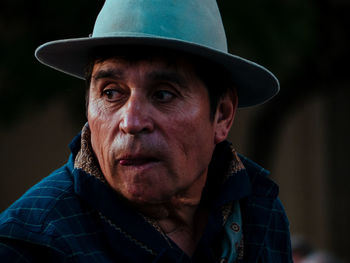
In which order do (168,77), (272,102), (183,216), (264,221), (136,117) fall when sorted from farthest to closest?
(272,102)
(264,221)
(183,216)
(168,77)
(136,117)

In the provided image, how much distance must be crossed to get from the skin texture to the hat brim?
9cm

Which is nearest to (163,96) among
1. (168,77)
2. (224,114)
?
(168,77)

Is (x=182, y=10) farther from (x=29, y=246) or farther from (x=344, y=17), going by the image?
(x=344, y=17)

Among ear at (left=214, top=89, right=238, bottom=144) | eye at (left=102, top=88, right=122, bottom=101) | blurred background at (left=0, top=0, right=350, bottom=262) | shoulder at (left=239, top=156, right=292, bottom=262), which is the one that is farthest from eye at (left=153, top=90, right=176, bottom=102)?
blurred background at (left=0, top=0, right=350, bottom=262)

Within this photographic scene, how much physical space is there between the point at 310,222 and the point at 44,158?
16.4ft

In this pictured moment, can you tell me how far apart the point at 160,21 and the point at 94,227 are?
0.76m

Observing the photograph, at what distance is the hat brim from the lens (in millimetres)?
2367

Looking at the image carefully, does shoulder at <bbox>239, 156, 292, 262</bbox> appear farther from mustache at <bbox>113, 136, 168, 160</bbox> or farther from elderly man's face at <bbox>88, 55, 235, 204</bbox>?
mustache at <bbox>113, 136, 168, 160</bbox>

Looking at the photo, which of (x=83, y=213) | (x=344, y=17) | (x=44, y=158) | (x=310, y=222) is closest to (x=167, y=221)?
(x=83, y=213)

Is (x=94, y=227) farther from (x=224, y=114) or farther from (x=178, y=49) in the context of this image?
(x=224, y=114)

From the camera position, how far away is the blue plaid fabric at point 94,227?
2129 mm

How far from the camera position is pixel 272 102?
9.07 meters

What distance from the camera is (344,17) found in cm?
894

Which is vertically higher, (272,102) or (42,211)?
(42,211)
